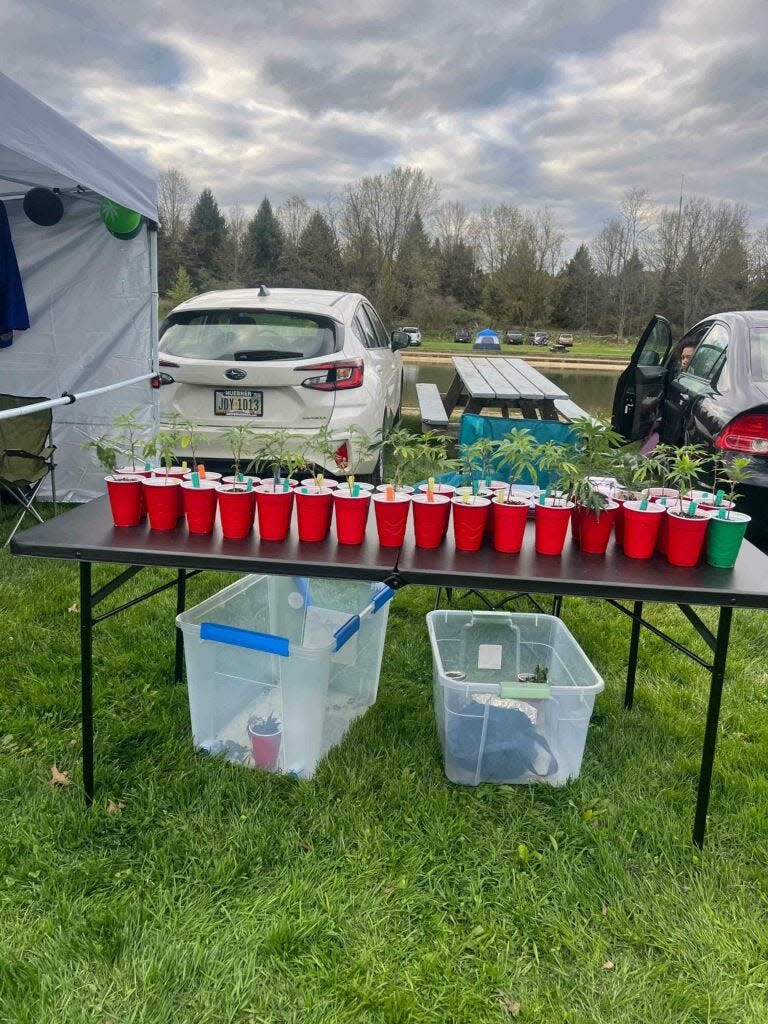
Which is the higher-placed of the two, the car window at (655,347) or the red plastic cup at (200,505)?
the car window at (655,347)

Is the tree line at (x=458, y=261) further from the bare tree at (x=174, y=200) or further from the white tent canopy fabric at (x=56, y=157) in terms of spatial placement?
the white tent canopy fabric at (x=56, y=157)

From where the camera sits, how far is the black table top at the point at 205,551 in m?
1.76

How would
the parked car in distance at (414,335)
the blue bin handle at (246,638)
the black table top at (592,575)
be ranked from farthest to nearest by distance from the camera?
the parked car in distance at (414,335)
the blue bin handle at (246,638)
the black table top at (592,575)

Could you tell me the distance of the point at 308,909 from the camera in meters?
1.71

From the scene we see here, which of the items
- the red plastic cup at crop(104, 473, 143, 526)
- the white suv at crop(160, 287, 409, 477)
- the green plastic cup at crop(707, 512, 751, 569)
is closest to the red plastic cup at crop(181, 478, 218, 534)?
the red plastic cup at crop(104, 473, 143, 526)

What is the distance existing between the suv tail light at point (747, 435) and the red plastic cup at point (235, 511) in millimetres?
2970

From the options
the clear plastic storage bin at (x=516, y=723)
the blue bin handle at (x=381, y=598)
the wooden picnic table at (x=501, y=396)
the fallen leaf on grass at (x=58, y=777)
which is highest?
the wooden picnic table at (x=501, y=396)

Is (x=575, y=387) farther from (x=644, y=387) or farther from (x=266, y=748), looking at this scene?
(x=266, y=748)

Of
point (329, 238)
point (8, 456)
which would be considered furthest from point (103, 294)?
point (329, 238)

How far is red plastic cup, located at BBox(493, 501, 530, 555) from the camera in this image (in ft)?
6.04

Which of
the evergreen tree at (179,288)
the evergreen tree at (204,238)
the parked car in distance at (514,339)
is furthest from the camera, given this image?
the evergreen tree at (204,238)

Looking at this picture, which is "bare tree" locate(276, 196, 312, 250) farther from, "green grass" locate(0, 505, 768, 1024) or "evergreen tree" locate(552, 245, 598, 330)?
"green grass" locate(0, 505, 768, 1024)

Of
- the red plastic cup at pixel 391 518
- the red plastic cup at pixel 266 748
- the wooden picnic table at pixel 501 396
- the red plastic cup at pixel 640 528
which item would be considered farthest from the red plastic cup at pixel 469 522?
the wooden picnic table at pixel 501 396

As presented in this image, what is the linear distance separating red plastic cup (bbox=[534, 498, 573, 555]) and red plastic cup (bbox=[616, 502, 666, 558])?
152 mm
